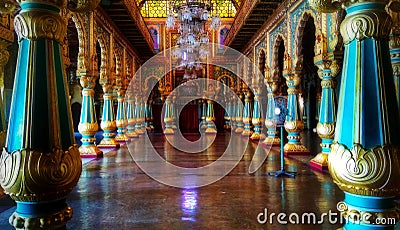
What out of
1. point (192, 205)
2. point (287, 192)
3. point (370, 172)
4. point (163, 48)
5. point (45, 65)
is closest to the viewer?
point (370, 172)

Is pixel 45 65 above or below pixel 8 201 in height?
above

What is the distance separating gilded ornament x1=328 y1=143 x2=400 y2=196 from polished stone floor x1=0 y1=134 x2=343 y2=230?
1.42m

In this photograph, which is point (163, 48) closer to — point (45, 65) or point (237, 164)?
point (237, 164)

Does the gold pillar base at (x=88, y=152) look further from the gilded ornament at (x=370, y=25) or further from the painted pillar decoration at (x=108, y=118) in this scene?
the gilded ornament at (x=370, y=25)

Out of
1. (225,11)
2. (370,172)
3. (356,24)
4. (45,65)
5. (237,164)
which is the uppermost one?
(225,11)

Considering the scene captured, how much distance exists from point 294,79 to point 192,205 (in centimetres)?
568

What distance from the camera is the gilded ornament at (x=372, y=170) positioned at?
6.26ft

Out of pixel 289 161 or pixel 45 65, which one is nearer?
pixel 45 65

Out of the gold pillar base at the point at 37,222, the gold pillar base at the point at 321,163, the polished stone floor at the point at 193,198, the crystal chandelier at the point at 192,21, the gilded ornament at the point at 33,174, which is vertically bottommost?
the polished stone floor at the point at 193,198

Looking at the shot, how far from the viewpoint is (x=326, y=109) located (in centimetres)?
682

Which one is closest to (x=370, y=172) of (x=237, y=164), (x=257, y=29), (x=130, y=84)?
(x=237, y=164)

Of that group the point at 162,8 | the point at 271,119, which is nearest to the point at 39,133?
the point at 271,119

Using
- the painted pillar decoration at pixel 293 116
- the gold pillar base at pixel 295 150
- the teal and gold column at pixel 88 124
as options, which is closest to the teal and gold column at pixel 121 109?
the teal and gold column at pixel 88 124

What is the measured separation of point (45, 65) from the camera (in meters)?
2.06
